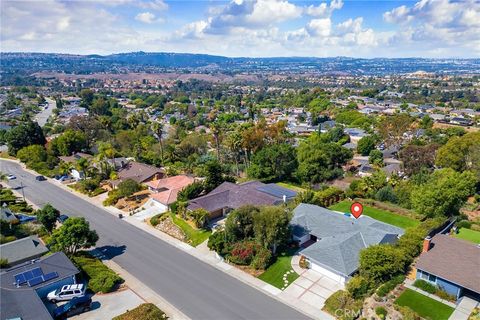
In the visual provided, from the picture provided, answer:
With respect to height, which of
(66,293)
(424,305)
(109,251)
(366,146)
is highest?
(66,293)

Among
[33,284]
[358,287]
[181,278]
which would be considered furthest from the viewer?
[181,278]

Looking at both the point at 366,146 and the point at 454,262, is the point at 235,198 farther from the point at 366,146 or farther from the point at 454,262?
the point at 366,146

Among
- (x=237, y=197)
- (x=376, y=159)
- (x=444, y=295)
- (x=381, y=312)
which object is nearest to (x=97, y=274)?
(x=237, y=197)

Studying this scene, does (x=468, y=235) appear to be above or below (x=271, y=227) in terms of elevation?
below

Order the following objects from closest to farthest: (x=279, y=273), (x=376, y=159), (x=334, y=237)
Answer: (x=279, y=273), (x=334, y=237), (x=376, y=159)

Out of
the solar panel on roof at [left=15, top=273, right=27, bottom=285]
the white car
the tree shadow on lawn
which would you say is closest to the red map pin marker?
the tree shadow on lawn

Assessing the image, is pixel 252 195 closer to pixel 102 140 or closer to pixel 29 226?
pixel 29 226

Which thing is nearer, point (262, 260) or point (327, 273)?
point (327, 273)
